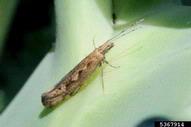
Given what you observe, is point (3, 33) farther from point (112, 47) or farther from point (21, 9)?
point (112, 47)

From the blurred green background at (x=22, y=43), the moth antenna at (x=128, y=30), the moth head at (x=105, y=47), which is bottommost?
the blurred green background at (x=22, y=43)

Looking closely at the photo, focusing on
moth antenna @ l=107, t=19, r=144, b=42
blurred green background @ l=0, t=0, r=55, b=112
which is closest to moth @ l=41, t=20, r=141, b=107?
moth antenna @ l=107, t=19, r=144, b=42

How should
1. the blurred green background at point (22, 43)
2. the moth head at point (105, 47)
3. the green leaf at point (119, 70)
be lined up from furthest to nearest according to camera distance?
the blurred green background at point (22, 43) → the moth head at point (105, 47) → the green leaf at point (119, 70)

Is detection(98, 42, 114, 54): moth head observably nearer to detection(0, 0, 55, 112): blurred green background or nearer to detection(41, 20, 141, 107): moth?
detection(41, 20, 141, 107): moth

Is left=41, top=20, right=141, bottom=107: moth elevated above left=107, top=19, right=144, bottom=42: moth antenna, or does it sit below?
below

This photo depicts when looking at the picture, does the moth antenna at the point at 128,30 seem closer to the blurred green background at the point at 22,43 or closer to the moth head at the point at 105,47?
the moth head at the point at 105,47

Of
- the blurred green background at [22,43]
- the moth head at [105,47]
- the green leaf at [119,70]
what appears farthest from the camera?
the blurred green background at [22,43]

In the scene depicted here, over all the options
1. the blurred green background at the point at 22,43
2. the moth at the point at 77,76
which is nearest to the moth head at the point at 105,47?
the moth at the point at 77,76
